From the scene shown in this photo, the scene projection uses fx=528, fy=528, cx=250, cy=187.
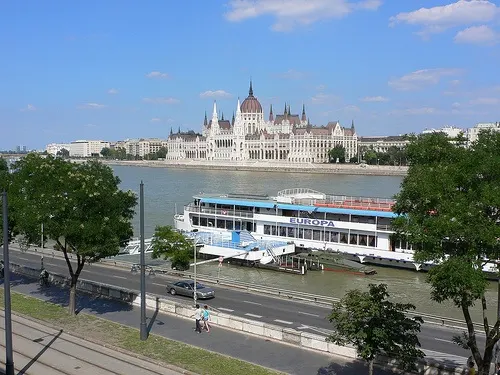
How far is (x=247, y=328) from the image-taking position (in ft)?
Answer: 60.3

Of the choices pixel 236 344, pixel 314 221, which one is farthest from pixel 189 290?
pixel 314 221

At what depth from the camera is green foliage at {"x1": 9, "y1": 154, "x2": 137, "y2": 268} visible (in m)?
19.4

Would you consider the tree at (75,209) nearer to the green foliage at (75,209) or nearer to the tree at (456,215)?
the green foliage at (75,209)

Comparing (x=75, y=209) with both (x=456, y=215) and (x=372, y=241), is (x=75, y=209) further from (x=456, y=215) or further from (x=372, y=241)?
(x=372, y=241)

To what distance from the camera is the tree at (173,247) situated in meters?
34.8

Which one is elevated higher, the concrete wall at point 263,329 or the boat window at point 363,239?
the concrete wall at point 263,329

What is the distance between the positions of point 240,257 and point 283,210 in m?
6.09

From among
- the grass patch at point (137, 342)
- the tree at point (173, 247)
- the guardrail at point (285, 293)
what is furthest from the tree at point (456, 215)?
the tree at point (173, 247)

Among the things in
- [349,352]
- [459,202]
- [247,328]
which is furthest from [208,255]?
[459,202]

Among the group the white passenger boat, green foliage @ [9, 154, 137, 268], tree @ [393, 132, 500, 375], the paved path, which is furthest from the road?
the white passenger boat

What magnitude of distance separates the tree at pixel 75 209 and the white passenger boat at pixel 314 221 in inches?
838

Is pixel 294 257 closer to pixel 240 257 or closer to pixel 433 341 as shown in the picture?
pixel 240 257

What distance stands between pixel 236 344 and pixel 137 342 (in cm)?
322

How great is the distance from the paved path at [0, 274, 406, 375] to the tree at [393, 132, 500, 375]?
4553 millimetres
